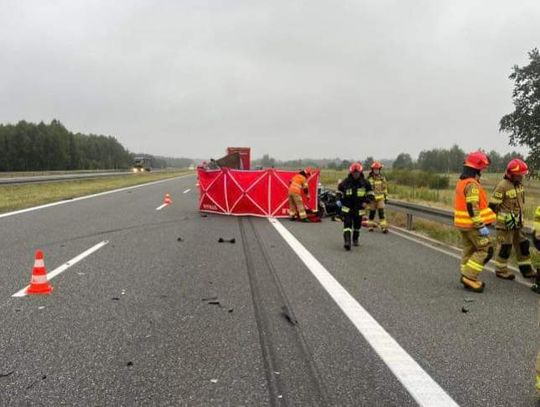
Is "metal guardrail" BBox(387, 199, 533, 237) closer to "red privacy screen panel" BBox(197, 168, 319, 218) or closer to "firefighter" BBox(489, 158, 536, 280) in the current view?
"firefighter" BBox(489, 158, 536, 280)

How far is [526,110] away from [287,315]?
151ft

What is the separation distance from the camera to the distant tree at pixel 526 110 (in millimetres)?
41812

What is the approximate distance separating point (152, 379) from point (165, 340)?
75 centimetres

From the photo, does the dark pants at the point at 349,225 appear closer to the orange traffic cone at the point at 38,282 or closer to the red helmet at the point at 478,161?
the red helmet at the point at 478,161

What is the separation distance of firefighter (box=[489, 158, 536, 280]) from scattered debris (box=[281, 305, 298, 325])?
3674 mm

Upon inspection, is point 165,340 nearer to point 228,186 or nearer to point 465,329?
point 465,329

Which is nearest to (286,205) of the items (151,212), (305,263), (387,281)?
(151,212)

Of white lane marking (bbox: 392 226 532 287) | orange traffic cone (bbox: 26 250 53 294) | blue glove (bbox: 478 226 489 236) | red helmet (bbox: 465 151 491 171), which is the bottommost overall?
white lane marking (bbox: 392 226 532 287)

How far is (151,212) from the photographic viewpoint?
14.8m

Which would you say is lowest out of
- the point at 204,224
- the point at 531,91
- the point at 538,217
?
the point at 204,224

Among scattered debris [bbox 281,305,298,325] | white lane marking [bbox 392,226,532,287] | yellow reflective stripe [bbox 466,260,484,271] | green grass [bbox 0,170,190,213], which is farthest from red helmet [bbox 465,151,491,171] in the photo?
green grass [bbox 0,170,190,213]

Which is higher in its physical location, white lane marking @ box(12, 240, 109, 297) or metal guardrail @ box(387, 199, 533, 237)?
metal guardrail @ box(387, 199, 533, 237)

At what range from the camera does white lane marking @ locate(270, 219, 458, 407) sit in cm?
307

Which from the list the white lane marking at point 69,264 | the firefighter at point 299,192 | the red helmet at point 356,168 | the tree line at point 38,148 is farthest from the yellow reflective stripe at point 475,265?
the tree line at point 38,148
